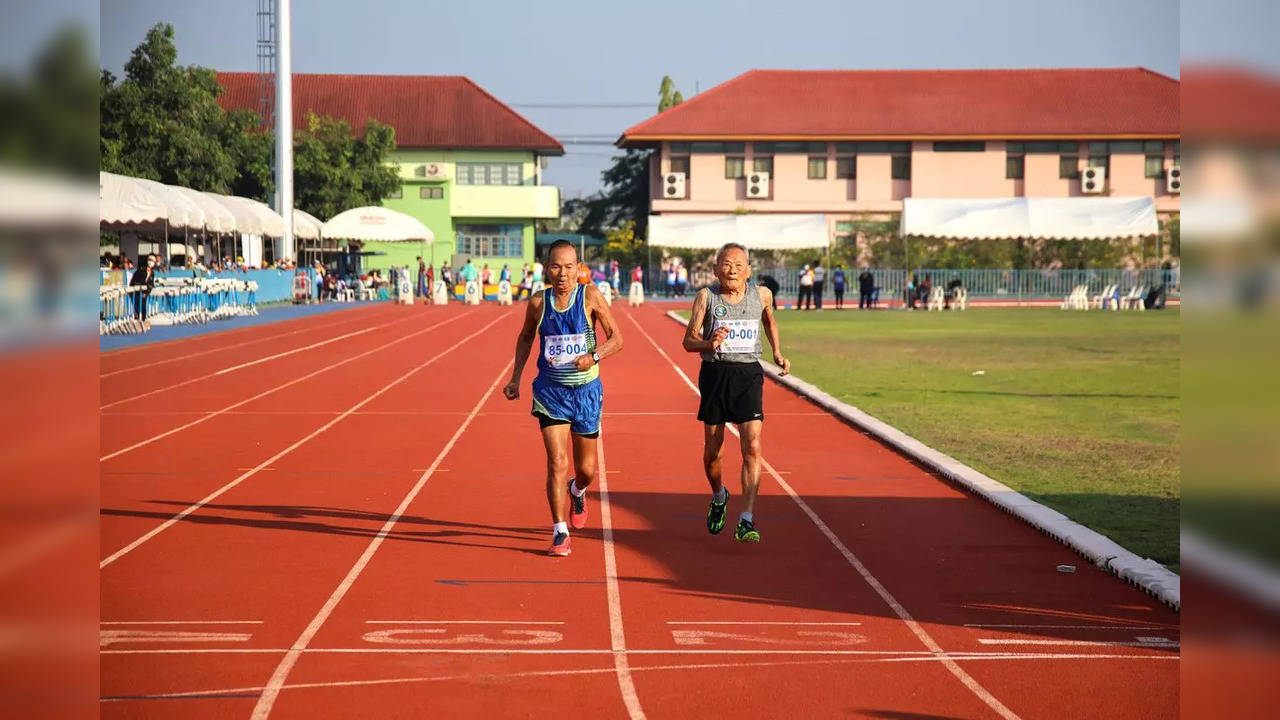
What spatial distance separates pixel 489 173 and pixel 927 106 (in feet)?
68.6

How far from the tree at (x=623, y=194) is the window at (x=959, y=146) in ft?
66.1

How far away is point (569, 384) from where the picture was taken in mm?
8258

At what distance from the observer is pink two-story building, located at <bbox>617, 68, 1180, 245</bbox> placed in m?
61.2

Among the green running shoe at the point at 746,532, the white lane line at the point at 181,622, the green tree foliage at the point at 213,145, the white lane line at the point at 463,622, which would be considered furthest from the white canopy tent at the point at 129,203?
the white lane line at the point at 463,622

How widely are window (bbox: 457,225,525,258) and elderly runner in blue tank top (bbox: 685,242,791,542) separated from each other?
60.6 meters

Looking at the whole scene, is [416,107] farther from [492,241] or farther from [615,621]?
[615,621]

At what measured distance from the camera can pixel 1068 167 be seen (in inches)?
2434

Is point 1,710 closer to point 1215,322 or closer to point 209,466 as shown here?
point 1215,322

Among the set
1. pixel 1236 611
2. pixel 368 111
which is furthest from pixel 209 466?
pixel 368 111

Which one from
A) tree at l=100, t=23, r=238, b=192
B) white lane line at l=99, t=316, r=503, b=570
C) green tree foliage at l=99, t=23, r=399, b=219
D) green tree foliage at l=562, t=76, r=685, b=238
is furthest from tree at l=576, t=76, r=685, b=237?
white lane line at l=99, t=316, r=503, b=570

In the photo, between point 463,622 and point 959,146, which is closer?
point 463,622

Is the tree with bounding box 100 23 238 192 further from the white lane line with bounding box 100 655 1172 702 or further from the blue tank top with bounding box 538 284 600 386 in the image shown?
the white lane line with bounding box 100 655 1172 702

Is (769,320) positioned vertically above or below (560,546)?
above

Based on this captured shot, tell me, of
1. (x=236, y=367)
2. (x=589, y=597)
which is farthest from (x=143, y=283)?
(x=589, y=597)
